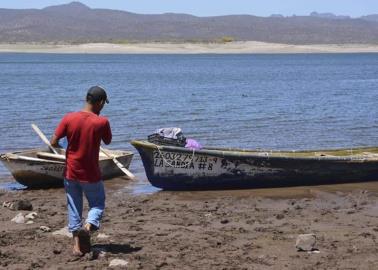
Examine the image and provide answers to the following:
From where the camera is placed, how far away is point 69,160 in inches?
289

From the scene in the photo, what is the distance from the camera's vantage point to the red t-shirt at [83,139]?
722 centimetres

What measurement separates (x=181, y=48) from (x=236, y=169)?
12187 centimetres

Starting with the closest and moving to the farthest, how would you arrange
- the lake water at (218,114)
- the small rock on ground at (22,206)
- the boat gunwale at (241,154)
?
1. the small rock on ground at (22,206)
2. the boat gunwale at (241,154)
3. the lake water at (218,114)

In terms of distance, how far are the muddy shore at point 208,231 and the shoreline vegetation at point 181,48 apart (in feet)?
392

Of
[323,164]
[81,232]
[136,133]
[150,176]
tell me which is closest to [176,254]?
[81,232]

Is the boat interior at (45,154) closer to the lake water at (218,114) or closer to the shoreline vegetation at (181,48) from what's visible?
the lake water at (218,114)

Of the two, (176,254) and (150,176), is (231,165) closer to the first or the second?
(150,176)

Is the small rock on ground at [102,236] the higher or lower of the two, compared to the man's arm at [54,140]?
lower

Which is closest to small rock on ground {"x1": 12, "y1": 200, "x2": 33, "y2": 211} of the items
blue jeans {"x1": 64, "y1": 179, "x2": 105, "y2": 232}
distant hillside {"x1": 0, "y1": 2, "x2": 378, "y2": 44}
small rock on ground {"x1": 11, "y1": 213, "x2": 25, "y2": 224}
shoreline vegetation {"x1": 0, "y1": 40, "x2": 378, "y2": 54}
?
small rock on ground {"x1": 11, "y1": 213, "x2": 25, "y2": 224}

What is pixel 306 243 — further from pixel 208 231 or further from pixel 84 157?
pixel 84 157

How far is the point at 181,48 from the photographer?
13312 centimetres

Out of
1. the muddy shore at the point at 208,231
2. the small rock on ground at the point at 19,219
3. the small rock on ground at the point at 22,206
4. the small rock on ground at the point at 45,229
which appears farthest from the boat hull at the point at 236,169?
the small rock on ground at the point at 45,229

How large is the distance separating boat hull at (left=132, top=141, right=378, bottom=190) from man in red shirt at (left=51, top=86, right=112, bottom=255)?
4344mm

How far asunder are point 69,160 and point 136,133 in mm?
12258
